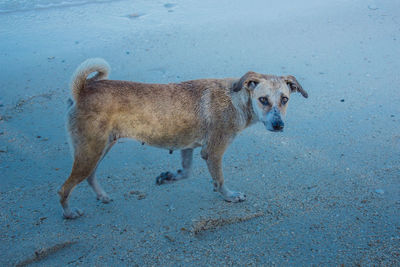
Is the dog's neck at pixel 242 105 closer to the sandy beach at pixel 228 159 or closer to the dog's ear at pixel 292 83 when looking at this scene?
the dog's ear at pixel 292 83

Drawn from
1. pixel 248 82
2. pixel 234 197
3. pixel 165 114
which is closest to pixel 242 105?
pixel 248 82

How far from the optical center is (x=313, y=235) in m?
3.72

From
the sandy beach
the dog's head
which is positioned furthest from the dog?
the sandy beach

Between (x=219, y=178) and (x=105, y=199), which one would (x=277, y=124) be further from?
(x=105, y=199)

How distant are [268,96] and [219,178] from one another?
42.5 inches

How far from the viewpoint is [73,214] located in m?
4.02

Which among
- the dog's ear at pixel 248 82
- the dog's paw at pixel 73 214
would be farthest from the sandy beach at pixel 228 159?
the dog's ear at pixel 248 82

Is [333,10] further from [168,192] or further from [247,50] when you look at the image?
[168,192]

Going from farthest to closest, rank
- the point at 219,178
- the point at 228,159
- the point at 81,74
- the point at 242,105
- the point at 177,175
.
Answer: the point at 228,159 → the point at 177,175 → the point at 219,178 → the point at 242,105 → the point at 81,74

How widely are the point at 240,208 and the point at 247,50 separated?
14.8 ft

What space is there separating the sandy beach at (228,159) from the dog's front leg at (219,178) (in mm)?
123

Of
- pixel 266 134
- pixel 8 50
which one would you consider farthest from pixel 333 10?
pixel 8 50

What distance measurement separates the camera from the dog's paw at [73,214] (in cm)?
400

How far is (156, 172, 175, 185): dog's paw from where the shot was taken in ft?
14.9
